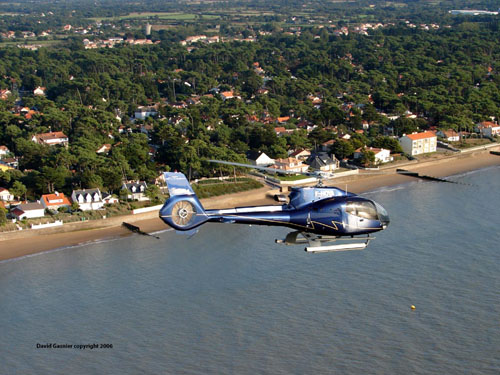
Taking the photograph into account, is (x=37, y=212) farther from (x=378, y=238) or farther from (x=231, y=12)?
(x=231, y=12)

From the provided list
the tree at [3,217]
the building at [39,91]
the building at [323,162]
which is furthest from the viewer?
the building at [39,91]

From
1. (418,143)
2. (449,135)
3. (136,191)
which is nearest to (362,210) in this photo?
(136,191)

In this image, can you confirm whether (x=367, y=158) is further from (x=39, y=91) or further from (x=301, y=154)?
(x=39, y=91)

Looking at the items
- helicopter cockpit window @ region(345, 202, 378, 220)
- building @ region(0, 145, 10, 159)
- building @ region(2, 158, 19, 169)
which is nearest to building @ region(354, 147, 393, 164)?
building @ region(2, 158, 19, 169)

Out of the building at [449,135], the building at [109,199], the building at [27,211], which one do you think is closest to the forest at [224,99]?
the building at [449,135]

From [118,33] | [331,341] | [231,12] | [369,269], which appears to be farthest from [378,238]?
[231,12]

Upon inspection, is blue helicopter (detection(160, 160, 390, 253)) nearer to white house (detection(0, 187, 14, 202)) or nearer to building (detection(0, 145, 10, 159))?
white house (detection(0, 187, 14, 202))

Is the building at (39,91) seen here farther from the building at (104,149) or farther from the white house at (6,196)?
the white house at (6,196)
